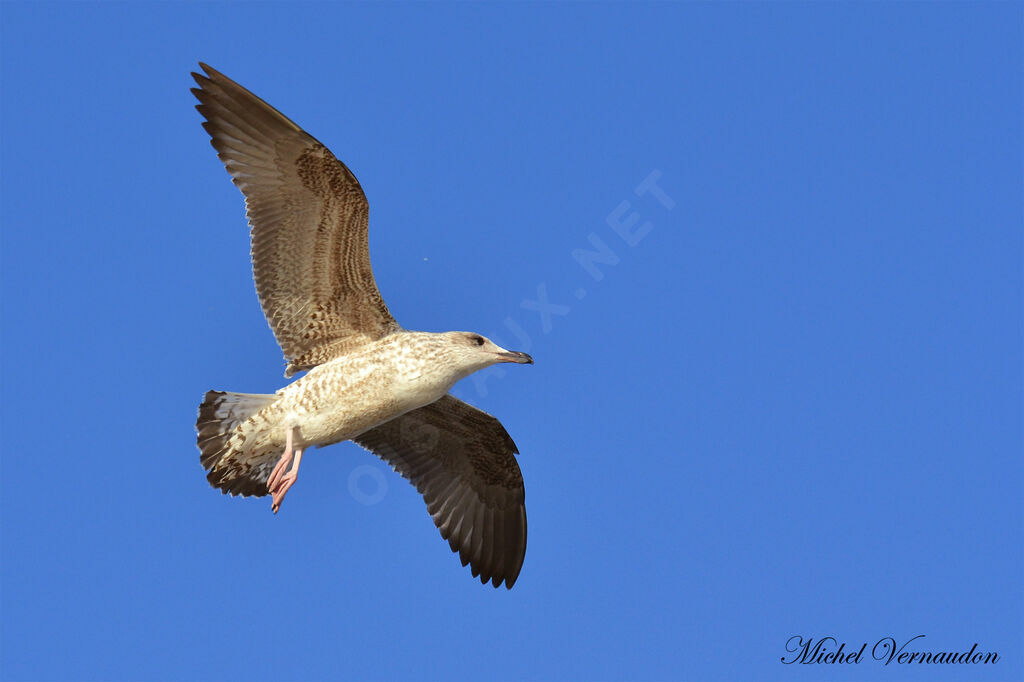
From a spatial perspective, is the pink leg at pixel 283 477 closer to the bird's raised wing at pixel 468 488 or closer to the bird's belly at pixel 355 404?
the bird's belly at pixel 355 404

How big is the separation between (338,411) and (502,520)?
8.13 feet

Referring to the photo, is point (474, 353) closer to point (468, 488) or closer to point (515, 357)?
point (515, 357)

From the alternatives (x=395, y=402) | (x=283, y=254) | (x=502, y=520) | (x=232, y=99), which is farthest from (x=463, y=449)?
(x=232, y=99)

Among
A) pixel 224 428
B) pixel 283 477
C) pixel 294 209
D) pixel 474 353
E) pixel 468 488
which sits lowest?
pixel 468 488

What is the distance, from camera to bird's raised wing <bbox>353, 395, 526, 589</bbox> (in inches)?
481

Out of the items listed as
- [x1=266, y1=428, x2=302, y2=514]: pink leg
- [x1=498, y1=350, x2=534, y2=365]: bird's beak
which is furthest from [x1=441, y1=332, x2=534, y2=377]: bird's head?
[x1=266, y1=428, x2=302, y2=514]: pink leg

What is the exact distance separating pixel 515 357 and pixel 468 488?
2086 mm

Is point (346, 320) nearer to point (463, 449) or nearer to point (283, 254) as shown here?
point (283, 254)

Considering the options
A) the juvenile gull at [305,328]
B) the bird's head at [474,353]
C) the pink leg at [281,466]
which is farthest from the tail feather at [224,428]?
the bird's head at [474,353]

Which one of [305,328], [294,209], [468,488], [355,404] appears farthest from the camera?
[468,488]

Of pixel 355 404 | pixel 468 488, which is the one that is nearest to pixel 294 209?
pixel 355 404

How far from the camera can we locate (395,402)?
10555 millimetres

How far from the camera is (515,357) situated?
423 inches

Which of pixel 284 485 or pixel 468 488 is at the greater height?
pixel 284 485
